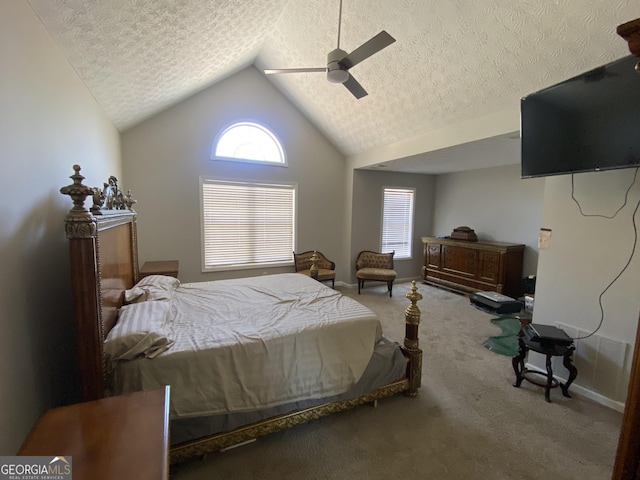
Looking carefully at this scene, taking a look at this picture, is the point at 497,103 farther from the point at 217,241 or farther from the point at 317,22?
the point at 217,241

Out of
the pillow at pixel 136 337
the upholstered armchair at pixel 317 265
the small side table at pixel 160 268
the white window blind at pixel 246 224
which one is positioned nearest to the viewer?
the pillow at pixel 136 337

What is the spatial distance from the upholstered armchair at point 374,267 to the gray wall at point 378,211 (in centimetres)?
16

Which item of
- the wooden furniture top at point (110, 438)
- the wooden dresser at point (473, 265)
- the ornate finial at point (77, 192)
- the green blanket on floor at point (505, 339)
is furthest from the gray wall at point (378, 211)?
the wooden furniture top at point (110, 438)

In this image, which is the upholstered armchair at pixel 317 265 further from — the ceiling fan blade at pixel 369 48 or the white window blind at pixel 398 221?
the ceiling fan blade at pixel 369 48

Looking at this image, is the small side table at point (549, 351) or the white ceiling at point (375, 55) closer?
the white ceiling at point (375, 55)

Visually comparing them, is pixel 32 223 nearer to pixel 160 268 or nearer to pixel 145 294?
pixel 145 294

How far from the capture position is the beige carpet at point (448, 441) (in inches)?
67.4

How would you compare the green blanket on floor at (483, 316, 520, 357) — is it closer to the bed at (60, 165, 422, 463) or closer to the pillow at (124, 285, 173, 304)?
the bed at (60, 165, 422, 463)

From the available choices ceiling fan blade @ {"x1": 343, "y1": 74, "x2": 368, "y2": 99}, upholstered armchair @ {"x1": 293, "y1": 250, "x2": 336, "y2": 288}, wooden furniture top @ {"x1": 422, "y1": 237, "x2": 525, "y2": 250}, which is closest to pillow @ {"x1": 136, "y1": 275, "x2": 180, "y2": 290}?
upholstered armchair @ {"x1": 293, "y1": 250, "x2": 336, "y2": 288}

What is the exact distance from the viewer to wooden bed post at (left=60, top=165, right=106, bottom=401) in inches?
53.5

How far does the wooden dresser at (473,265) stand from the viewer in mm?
4703

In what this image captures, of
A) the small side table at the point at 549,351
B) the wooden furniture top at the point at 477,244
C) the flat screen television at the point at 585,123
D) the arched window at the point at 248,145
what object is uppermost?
the arched window at the point at 248,145

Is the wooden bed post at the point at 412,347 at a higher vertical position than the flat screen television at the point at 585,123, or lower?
lower

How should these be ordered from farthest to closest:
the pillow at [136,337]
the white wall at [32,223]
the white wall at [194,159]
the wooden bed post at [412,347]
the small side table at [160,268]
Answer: the white wall at [194,159], the small side table at [160,268], the wooden bed post at [412,347], the pillow at [136,337], the white wall at [32,223]
